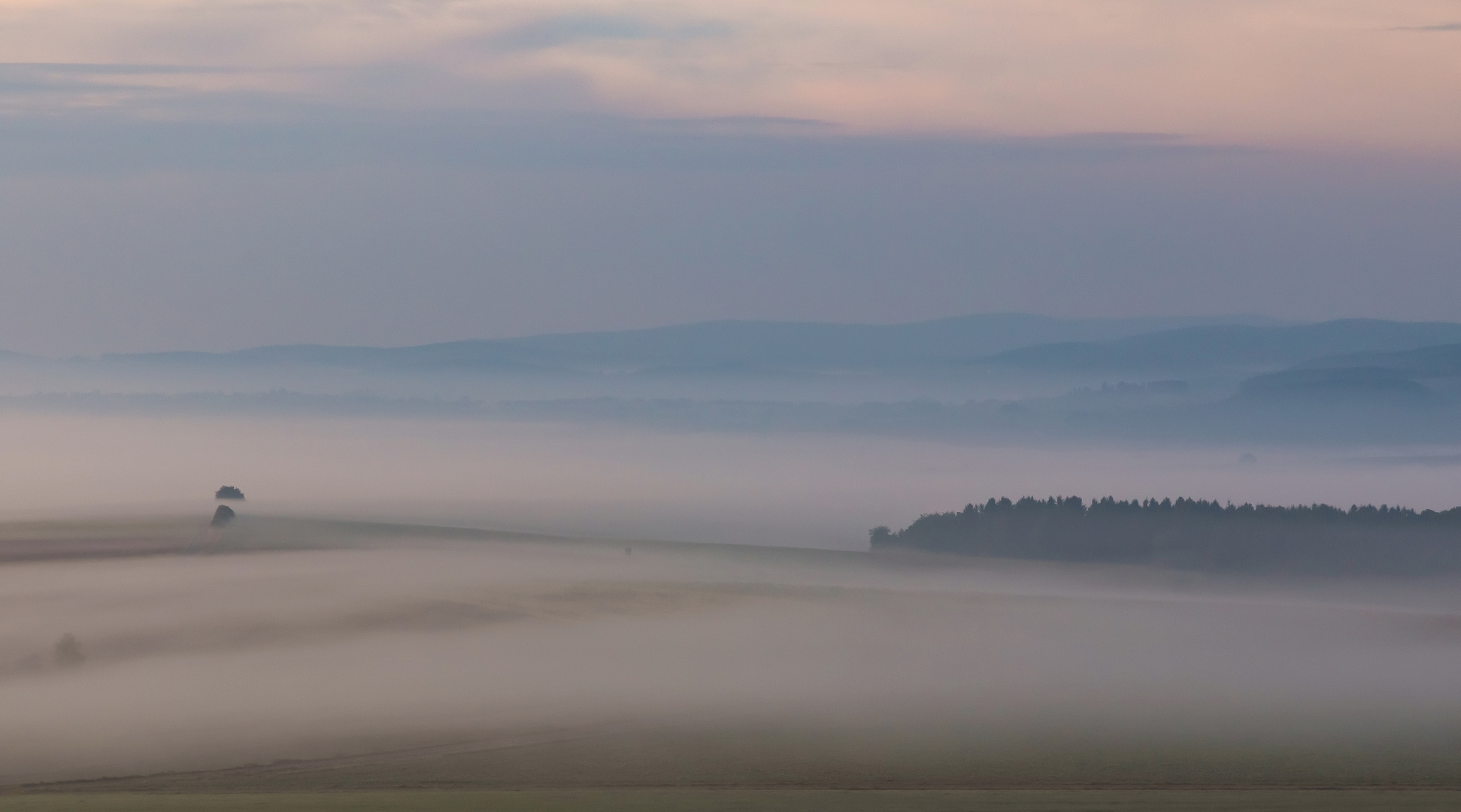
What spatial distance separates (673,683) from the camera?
309 feet

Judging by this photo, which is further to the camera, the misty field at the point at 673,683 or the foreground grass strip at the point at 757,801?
the misty field at the point at 673,683

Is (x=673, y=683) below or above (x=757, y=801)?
above

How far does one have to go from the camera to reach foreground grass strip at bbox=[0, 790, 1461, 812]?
181 feet

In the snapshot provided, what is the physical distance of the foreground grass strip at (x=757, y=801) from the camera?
181ft

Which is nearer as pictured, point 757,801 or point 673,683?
point 757,801

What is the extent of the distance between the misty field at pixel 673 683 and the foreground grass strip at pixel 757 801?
10.6 inches

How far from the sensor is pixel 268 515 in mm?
197625

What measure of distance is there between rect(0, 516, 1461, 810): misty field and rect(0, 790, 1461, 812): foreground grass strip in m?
0.27

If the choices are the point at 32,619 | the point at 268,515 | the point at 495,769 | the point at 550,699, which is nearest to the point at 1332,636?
the point at 550,699

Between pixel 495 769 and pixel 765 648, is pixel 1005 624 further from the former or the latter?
pixel 495 769

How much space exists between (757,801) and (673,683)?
36.6 metres

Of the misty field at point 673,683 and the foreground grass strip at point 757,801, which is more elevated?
the misty field at point 673,683

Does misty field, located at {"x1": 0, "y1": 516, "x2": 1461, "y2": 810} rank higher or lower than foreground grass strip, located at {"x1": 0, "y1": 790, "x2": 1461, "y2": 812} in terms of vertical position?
higher

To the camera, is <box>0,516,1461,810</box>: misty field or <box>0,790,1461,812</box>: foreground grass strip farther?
<box>0,516,1461,810</box>: misty field
